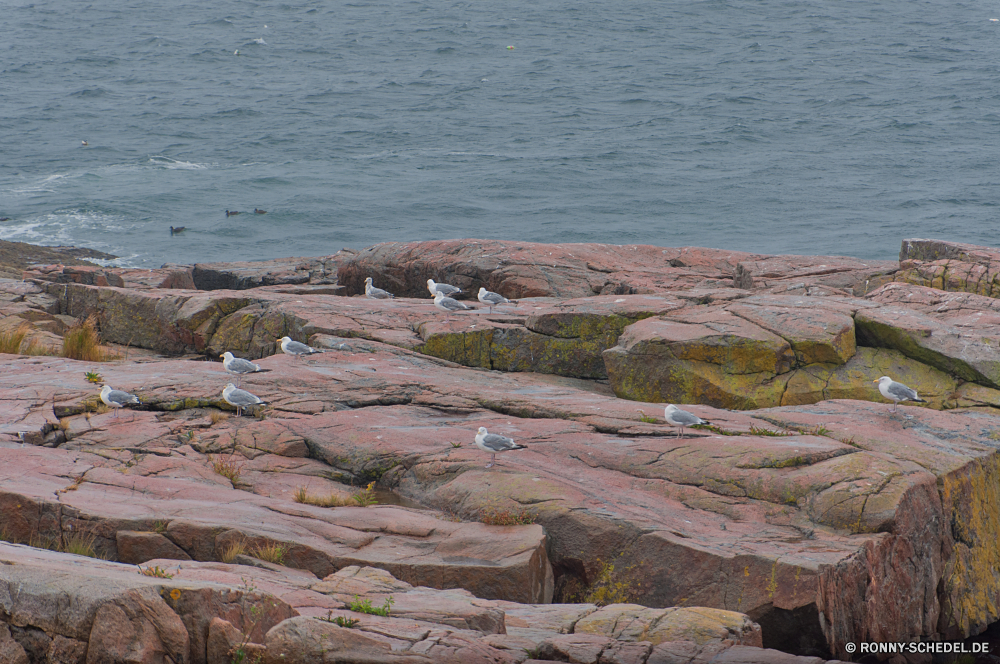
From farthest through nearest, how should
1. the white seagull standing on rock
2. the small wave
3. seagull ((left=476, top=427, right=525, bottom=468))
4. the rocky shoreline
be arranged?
the small wave < the white seagull standing on rock < seagull ((left=476, top=427, right=525, bottom=468)) < the rocky shoreline

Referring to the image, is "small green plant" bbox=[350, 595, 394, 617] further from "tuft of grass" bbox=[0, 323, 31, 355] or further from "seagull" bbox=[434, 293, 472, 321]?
"tuft of grass" bbox=[0, 323, 31, 355]

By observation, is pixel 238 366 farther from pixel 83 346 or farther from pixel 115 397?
pixel 83 346

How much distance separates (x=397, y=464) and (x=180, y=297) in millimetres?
10811

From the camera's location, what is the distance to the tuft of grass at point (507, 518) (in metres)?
10.1

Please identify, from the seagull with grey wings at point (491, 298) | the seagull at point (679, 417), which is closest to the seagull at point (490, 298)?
Answer: the seagull with grey wings at point (491, 298)

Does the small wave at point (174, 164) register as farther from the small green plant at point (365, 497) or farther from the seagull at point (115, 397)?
the small green plant at point (365, 497)

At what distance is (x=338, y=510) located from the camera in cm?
1056

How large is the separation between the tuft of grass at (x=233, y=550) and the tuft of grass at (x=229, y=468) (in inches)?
87.3

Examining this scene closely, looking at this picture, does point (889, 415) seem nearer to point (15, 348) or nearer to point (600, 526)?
point (600, 526)

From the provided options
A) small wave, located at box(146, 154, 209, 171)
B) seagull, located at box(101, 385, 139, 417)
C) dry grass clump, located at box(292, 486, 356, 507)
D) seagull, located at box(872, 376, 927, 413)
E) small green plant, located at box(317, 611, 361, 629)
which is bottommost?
small wave, located at box(146, 154, 209, 171)

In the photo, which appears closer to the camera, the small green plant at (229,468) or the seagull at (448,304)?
the small green plant at (229,468)

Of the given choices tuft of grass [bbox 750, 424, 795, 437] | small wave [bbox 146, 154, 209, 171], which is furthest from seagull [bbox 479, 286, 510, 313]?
small wave [bbox 146, 154, 209, 171]

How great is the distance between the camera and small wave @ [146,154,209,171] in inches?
2325

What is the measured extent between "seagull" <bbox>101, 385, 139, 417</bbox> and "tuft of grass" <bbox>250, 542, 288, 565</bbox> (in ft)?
16.7
